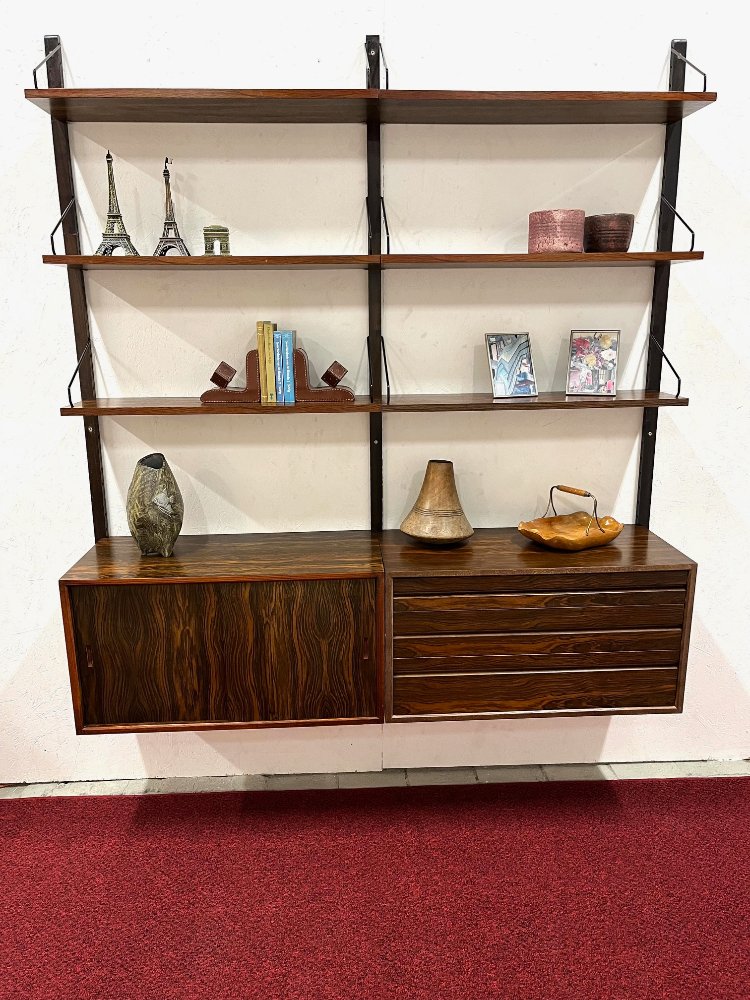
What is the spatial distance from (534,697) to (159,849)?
1214 millimetres

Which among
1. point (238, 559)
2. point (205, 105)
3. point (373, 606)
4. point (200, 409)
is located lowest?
point (373, 606)

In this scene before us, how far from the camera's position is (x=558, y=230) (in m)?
2.13

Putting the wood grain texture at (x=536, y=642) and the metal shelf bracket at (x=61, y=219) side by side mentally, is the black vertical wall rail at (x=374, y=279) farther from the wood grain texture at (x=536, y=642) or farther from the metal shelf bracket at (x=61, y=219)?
the metal shelf bracket at (x=61, y=219)

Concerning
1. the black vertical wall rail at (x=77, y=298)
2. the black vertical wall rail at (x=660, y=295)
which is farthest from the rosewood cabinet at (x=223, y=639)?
the black vertical wall rail at (x=660, y=295)

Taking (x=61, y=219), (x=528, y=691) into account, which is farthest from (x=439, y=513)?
(x=61, y=219)

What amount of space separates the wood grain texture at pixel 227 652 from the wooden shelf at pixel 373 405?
48 centimetres

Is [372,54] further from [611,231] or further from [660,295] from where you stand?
[660,295]

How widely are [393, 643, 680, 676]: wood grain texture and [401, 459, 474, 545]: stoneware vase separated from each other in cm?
35

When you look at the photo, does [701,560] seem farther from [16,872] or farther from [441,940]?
[16,872]

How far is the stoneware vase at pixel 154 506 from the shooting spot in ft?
7.30

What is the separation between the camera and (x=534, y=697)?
2279mm

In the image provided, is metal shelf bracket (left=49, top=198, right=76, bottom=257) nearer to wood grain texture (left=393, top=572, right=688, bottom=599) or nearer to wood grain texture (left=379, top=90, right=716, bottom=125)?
wood grain texture (left=379, top=90, right=716, bottom=125)

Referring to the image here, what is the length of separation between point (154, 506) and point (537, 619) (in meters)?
1.15

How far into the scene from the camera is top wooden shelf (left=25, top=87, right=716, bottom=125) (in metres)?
1.96
